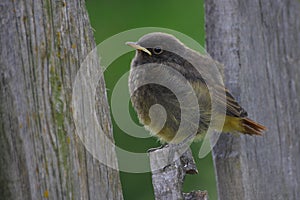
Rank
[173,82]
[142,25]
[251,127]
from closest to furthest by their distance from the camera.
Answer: [251,127]
[173,82]
[142,25]

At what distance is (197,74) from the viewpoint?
468cm

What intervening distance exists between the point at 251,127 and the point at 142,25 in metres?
3.84

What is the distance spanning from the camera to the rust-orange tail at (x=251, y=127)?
358 centimetres

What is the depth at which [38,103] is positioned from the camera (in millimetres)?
2857

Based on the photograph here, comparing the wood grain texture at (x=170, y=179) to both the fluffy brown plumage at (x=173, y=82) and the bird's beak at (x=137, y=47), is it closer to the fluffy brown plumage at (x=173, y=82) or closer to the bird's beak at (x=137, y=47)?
the fluffy brown plumage at (x=173, y=82)

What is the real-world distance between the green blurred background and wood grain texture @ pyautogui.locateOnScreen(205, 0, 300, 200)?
10.6 feet

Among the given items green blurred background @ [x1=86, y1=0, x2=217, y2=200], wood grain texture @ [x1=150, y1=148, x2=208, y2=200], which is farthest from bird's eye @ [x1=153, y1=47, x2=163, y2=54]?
green blurred background @ [x1=86, y1=0, x2=217, y2=200]

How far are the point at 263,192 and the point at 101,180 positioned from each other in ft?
3.25

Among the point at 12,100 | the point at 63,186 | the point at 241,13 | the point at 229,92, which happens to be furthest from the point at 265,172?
the point at 12,100

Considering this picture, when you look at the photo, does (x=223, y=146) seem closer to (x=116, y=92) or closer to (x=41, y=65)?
(x=41, y=65)

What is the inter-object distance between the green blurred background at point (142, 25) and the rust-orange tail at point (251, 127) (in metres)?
3.08

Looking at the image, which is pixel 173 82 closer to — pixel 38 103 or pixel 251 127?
pixel 251 127

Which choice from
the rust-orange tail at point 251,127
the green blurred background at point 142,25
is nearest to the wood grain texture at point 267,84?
the rust-orange tail at point 251,127

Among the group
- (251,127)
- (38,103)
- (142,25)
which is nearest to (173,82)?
(251,127)
